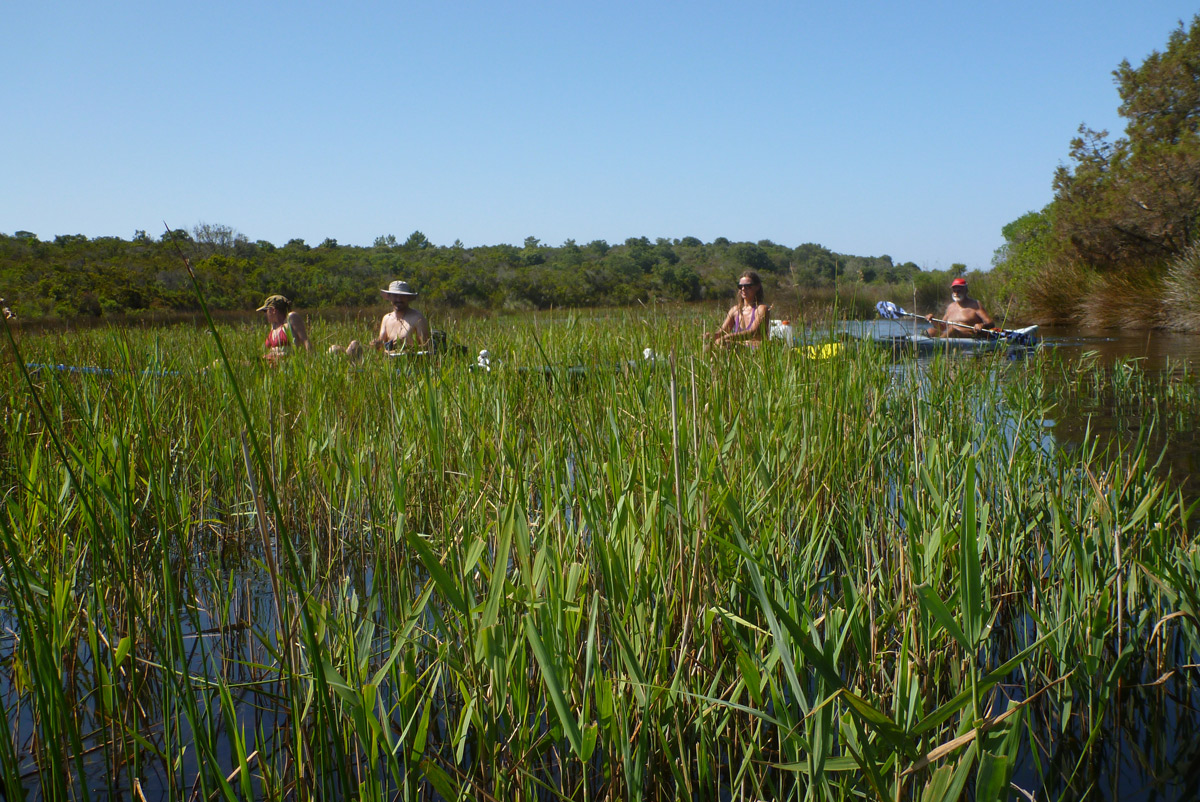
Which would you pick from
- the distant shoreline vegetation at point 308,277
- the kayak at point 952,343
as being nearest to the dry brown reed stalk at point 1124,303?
the distant shoreline vegetation at point 308,277

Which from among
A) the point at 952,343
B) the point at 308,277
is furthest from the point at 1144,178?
the point at 308,277

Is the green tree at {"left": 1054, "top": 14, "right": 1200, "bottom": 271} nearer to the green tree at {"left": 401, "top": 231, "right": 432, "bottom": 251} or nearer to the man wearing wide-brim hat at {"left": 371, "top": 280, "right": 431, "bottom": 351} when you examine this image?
the man wearing wide-brim hat at {"left": 371, "top": 280, "right": 431, "bottom": 351}

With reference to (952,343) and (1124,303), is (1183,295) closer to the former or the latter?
(1124,303)

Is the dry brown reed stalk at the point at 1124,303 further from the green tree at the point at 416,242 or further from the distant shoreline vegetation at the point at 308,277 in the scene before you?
the green tree at the point at 416,242

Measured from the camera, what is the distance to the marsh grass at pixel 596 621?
1.16 m

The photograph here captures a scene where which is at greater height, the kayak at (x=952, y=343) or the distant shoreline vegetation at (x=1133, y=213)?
the distant shoreline vegetation at (x=1133, y=213)

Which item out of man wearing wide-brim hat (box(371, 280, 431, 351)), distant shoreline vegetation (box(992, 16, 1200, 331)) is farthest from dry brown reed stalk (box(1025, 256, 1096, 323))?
man wearing wide-brim hat (box(371, 280, 431, 351))

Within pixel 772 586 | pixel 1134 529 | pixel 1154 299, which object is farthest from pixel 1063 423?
pixel 1154 299

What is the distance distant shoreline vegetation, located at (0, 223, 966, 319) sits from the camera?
17781 mm

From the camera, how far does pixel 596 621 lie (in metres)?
1.46

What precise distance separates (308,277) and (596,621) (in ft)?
95.1

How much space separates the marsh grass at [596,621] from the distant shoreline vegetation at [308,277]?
8348mm

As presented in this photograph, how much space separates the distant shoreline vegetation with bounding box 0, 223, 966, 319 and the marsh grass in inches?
329

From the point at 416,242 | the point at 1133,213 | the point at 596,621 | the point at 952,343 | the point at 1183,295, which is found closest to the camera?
the point at 596,621
